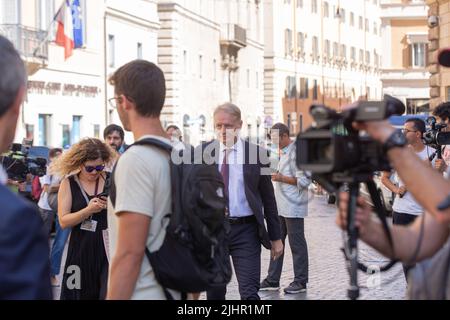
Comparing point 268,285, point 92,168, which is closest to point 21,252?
point 92,168

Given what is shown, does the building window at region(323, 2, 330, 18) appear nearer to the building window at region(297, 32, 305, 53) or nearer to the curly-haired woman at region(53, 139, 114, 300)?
the building window at region(297, 32, 305, 53)

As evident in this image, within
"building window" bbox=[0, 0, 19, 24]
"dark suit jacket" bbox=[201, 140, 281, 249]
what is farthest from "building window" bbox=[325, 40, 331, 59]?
"dark suit jacket" bbox=[201, 140, 281, 249]

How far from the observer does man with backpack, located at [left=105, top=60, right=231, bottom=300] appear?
5035mm

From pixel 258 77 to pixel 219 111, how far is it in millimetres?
60059

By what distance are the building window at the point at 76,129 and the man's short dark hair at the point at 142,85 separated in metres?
33.2

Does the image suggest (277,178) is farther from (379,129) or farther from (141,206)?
(379,129)

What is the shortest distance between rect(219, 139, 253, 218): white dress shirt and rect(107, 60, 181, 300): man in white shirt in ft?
15.0

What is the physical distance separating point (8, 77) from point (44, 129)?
3301cm

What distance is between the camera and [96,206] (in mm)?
8648

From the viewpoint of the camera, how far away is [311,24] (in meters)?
79.8

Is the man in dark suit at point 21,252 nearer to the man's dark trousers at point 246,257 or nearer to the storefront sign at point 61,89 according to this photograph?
the man's dark trousers at point 246,257

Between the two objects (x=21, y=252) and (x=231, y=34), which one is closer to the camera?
(x=21, y=252)

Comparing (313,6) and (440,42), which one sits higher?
(313,6)

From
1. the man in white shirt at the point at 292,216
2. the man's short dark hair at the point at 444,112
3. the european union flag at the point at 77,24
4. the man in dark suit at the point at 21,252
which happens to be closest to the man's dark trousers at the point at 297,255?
the man in white shirt at the point at 292,216
